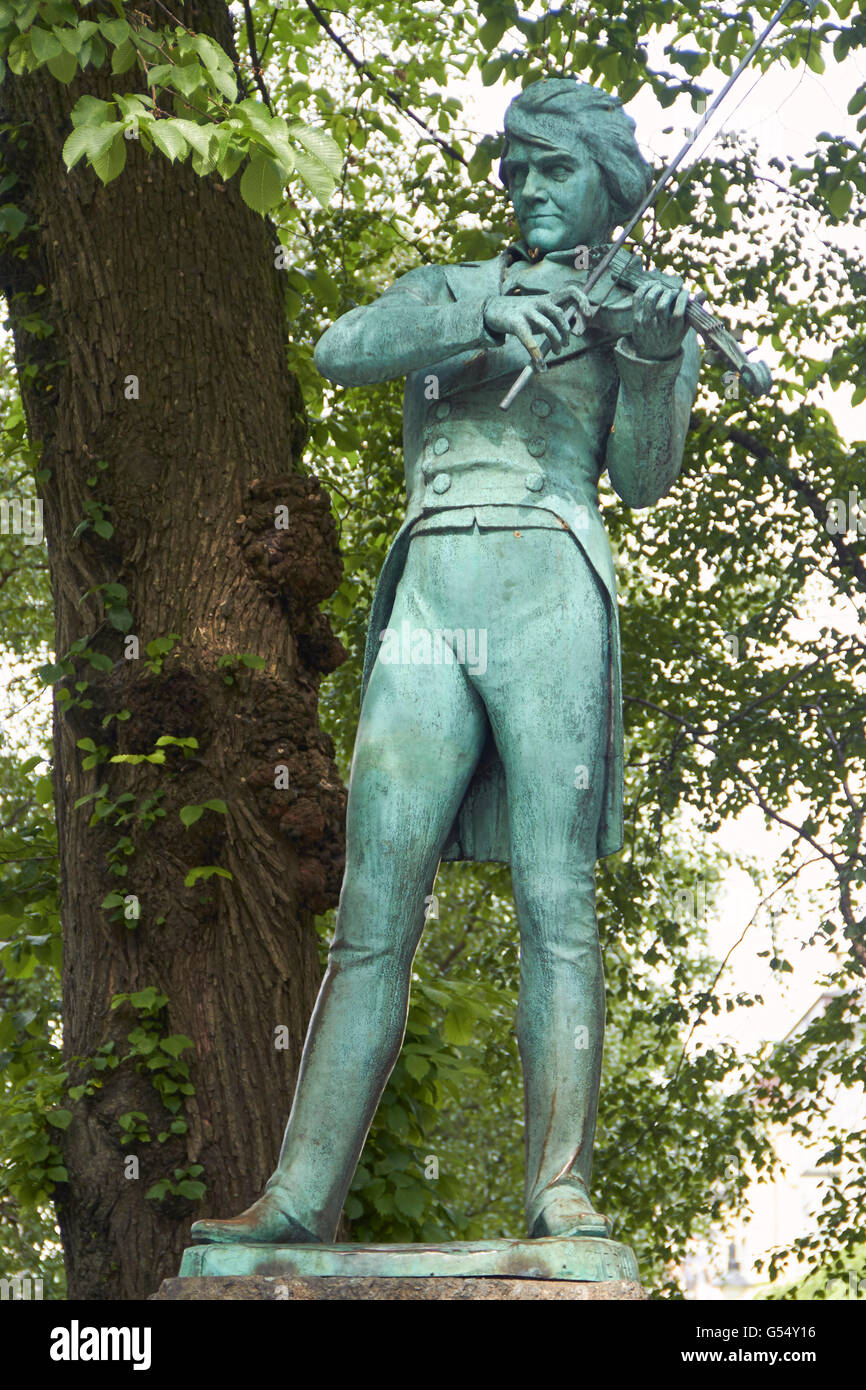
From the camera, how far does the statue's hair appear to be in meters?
4.22

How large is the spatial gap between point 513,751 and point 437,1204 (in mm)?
4021

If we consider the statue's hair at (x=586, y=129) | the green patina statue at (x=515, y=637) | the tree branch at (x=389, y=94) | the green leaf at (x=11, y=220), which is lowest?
the green patina statue at (x=515, y=637)

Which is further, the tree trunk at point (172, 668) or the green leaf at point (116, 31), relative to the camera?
the tree trunk at point (172, 668)

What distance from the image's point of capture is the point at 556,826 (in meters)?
3.85

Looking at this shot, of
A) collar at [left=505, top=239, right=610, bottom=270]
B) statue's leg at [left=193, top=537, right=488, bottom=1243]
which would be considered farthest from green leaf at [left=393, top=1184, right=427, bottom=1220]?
collar at [left=505, top=239, right=610, bottom=270]

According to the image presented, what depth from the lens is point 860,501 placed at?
35.9ft

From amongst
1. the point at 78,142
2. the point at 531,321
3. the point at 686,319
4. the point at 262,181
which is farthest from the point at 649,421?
the point at 78,142

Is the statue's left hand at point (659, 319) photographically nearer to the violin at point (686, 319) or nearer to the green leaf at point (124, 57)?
the violin at point (686, 319)

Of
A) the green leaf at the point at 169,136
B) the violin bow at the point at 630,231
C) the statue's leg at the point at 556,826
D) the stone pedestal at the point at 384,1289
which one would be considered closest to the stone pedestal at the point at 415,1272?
the stone pedestal at the point at 384,1289

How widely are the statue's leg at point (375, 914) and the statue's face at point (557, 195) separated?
92 cm

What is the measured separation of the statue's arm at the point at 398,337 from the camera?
398 cm

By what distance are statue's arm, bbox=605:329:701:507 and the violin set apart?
99mm

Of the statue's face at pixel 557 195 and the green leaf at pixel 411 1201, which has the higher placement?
the statue's face at pixel 557 195

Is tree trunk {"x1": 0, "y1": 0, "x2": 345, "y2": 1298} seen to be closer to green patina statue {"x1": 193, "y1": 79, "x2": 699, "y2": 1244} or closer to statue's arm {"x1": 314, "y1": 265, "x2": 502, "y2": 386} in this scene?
green patina statue {"x1": 193, "y1": 79, "x2": 699, "y2": 1244}
